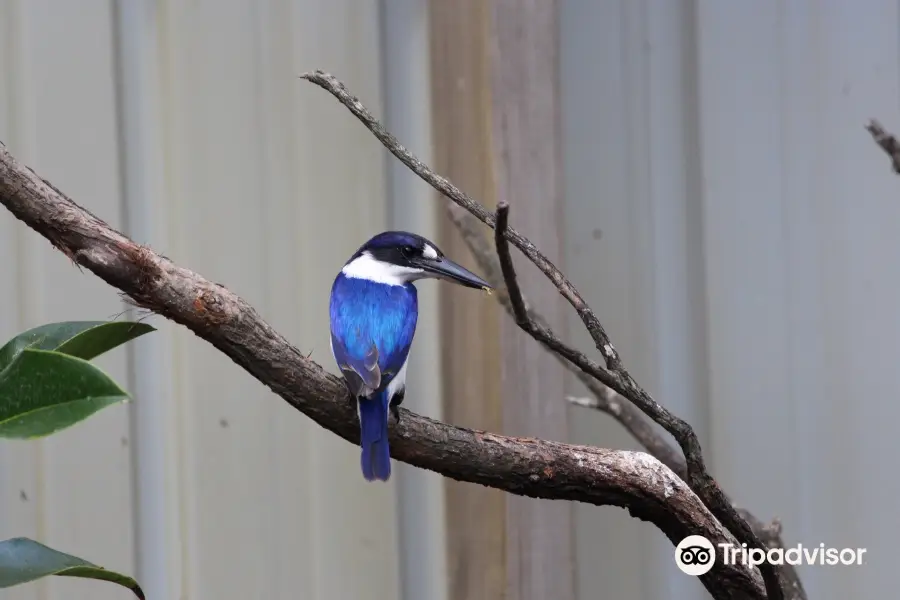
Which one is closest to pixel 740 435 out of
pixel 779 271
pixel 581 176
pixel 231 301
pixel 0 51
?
pixel 779 271

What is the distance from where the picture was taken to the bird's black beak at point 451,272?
1097mm

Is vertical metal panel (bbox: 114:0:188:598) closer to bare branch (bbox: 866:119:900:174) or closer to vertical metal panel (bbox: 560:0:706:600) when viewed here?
vertical metal panel (bbox: 560:0:706:600)

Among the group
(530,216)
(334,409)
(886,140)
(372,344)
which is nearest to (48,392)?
(334,409)

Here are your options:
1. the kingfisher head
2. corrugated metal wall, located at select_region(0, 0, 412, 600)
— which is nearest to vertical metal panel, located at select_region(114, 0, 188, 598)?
corrugated metal wall, located at select_region(0, 0, 412, 600)

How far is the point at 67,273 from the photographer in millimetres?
1476

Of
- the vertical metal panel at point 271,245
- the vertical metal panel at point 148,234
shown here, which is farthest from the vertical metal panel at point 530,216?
the vertical metal panel at point 148,234

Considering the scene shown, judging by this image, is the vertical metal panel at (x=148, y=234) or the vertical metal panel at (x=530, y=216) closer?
the vertical metal panel at (x=530, y=216)

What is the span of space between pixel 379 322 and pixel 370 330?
0.07 ft

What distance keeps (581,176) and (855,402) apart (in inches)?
24.5

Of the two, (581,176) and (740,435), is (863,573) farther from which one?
(581,176)

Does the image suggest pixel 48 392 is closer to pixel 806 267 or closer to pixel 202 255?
pixel 202 255

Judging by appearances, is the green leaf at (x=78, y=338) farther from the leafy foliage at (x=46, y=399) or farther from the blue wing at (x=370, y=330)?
the blue wing at (x=370, y=330)

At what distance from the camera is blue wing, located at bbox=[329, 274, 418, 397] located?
94 centimetres

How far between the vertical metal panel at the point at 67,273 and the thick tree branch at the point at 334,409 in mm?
725
